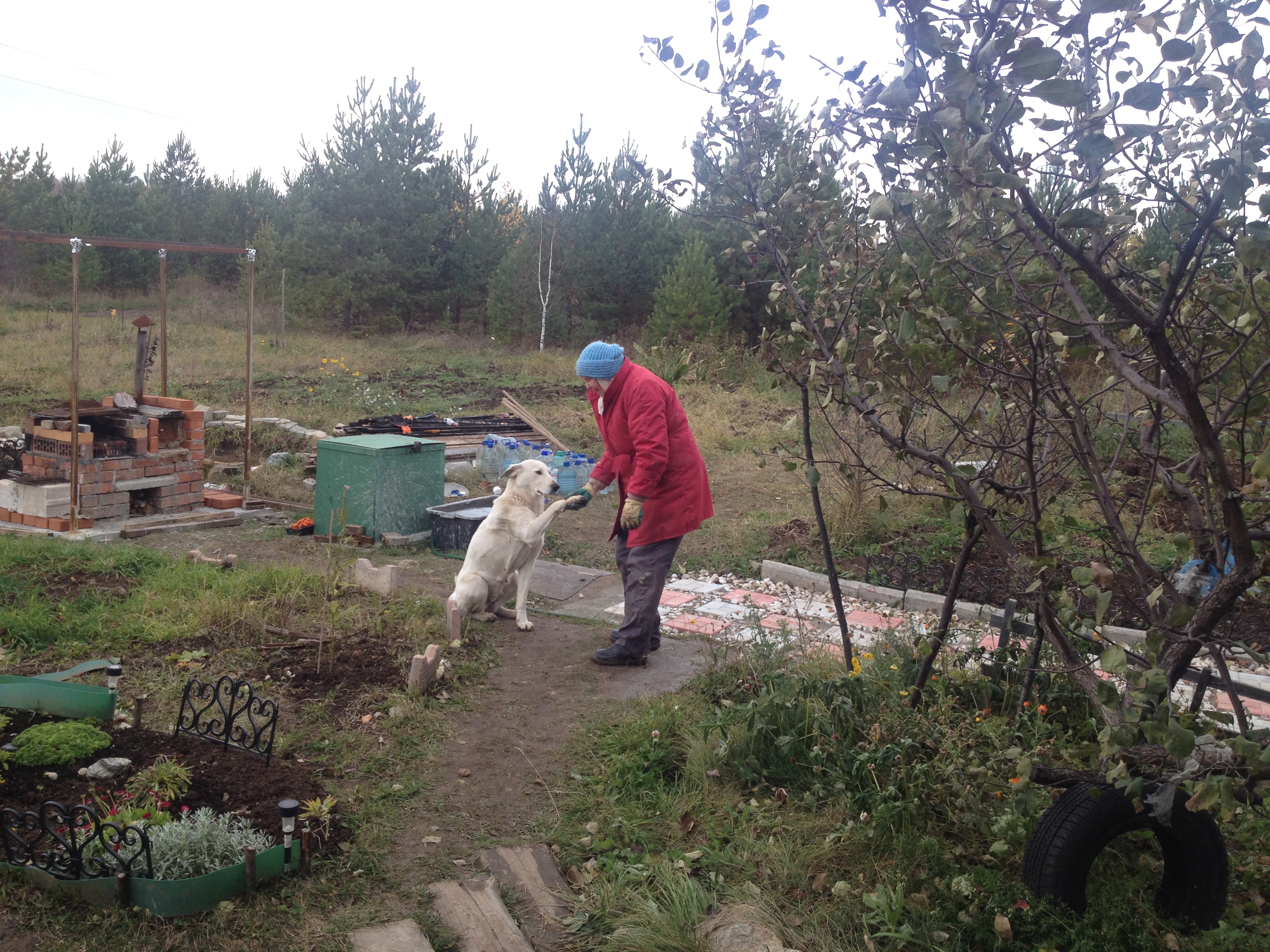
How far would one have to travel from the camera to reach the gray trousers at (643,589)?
547cm

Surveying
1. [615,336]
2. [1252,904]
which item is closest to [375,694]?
[1252,904]

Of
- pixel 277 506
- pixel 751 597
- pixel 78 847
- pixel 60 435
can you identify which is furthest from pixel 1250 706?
pixel 60 435

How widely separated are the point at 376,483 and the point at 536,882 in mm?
5298

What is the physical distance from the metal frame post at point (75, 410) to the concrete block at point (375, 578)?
3036 millimetres

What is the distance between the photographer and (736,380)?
18344 mm

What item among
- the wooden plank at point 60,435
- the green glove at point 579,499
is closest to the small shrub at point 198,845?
the green glove at point 579,499

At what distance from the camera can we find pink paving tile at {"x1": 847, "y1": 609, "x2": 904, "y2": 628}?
A: 6141 millimetres

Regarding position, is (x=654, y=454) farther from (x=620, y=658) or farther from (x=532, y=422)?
(x=532, y=422)

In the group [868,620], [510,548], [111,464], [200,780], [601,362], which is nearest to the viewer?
[200,780]

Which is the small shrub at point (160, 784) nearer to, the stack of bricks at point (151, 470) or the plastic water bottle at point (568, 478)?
the stack of bricks at point (151, 470)

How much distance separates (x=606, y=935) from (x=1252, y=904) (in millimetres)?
→ 1961

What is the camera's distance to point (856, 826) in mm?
3143

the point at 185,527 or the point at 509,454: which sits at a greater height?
the point at 509,454

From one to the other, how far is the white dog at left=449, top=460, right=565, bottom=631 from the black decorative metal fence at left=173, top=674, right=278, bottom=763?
1.74 m
